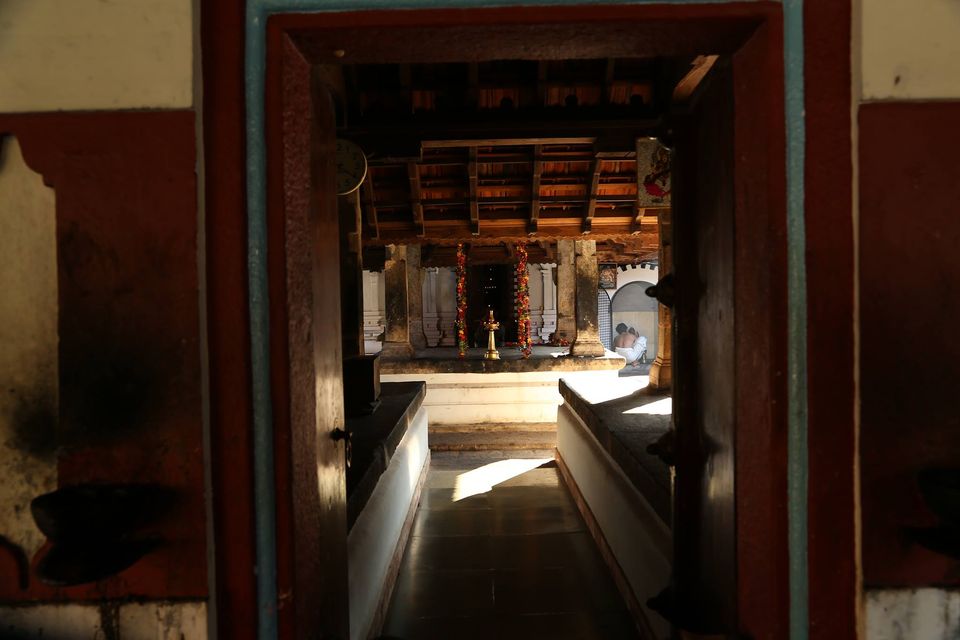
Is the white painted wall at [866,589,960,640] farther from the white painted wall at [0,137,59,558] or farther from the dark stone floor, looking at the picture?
the white painted wall at [0,137,59,558]

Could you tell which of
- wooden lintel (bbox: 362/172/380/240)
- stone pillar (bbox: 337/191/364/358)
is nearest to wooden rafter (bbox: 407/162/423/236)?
wooden lintel (bbox: 362/172/380/240)

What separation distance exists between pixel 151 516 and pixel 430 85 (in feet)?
16.3

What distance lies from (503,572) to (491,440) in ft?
16.9

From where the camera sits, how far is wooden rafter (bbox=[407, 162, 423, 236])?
297 inches

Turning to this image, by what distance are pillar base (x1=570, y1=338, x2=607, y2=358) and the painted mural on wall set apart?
4943 millimetres

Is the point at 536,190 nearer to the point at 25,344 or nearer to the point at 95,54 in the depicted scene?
the point at 95,54

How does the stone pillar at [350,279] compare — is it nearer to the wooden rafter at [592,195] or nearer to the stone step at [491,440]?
the stone step at [491,440]

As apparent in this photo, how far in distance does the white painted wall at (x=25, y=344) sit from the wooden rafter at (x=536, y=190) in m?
6.53

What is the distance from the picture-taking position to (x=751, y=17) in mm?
1476

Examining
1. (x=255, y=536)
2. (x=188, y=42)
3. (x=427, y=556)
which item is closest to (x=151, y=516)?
(x=255, y=536)

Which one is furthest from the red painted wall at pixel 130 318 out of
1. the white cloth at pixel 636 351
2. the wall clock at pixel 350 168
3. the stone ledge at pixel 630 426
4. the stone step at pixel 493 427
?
the white cloth at pixel 636 351

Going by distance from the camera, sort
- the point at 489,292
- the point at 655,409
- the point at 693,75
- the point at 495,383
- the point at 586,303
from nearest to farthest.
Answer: the point at 693,75 → the point at 655,409 → the point at 495,383 → the point at 586,303 → the point at 489,292

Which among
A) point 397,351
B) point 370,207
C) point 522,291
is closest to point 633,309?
point 522,291

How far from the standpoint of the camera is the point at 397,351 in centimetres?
1034
